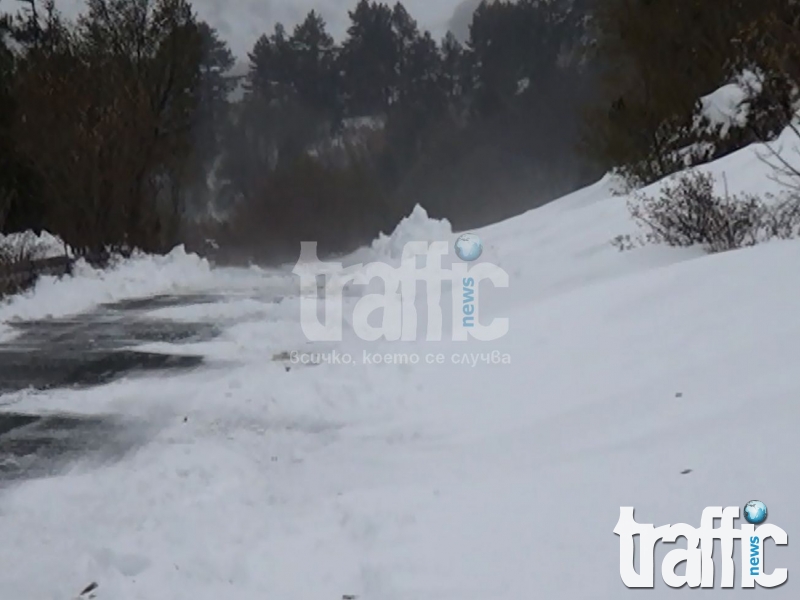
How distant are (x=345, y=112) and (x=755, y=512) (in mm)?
59862

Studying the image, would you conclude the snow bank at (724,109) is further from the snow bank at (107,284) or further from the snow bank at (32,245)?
the snow bank at (32,245)

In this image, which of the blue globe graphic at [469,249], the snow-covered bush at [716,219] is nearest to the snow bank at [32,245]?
the blue globe graphic at [469,249]

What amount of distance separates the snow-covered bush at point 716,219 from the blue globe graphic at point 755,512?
5.41 metres

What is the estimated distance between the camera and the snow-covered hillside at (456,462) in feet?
11.7

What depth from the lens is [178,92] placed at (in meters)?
25.6

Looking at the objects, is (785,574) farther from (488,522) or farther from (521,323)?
(521,323)

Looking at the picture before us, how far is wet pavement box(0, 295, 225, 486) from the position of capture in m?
5.80

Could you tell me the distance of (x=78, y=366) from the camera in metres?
8.72

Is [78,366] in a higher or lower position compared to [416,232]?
lower

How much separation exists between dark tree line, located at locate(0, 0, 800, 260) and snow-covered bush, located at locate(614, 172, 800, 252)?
3.32 feet

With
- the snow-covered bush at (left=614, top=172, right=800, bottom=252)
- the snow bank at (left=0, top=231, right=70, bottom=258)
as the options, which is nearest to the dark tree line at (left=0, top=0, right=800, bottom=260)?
the snow bank at (left=0, top=231, right=70, bottom=258)

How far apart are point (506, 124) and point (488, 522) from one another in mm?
50864

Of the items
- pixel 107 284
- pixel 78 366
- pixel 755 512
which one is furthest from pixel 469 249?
pixel 755 512

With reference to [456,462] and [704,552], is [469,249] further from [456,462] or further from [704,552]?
[704,552]
